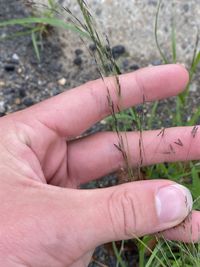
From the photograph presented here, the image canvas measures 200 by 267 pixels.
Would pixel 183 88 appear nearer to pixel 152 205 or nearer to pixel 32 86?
pixel 152 205

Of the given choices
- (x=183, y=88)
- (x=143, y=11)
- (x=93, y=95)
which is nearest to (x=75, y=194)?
(x=93, y=95)

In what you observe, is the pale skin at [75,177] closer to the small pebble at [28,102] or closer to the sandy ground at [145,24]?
the small pebble at [28,102]

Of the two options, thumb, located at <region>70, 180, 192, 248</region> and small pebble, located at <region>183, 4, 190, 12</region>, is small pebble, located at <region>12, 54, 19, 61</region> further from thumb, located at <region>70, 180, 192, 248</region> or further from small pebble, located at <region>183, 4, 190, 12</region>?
thumb, located at <region>70, 180, 192, 248</region>

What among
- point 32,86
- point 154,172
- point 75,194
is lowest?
point 154,172

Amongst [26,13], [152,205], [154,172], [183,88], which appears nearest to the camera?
[152,205]

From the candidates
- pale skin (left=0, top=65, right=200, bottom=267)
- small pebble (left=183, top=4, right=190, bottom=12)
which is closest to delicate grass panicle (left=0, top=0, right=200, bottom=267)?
pale skin (left=0, top=65, right=200, bottom=267)

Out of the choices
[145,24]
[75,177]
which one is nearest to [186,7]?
[145,24]

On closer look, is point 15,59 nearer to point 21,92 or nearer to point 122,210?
point 21,92

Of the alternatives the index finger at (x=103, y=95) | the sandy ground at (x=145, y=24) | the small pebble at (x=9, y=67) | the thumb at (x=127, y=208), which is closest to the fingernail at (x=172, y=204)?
the thumb at (x=127, y=208)
